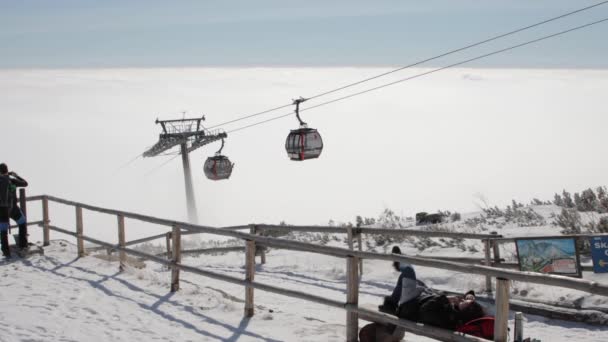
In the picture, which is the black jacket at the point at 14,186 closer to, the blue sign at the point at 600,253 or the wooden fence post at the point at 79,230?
the wooden fence post at the point at 79,230

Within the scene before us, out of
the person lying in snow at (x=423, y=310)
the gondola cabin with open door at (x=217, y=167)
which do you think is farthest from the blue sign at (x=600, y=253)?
the gondola cabin with open door at (x=217, y=167)

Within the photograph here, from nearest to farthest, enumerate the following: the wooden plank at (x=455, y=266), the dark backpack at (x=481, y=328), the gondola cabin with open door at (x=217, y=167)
A: the wooden plank at (x=455, y=266) → the dark backpack at (x=481, y=328) → the gondola cabin with open door at (x=217, y=167)

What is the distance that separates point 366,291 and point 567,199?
31.5 feet

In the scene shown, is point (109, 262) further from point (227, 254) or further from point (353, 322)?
point (353, 322)

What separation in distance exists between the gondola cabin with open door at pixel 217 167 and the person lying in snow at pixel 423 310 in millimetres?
19909

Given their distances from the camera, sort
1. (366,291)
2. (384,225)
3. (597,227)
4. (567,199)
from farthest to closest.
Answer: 1. (384,225)
2. (567,199)
3. (597,227)
4. (366,291)

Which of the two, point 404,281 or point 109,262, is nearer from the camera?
point 404,281

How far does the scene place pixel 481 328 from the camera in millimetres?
6656

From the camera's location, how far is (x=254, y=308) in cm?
955

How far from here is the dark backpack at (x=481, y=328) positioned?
21.7 feet

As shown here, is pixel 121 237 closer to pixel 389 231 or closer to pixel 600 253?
pixel 389 231

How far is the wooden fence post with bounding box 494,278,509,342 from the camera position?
19.1 ft

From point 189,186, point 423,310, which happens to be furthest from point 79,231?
point 189,186

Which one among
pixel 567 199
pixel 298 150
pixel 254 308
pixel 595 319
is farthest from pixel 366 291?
pixel 567 199
